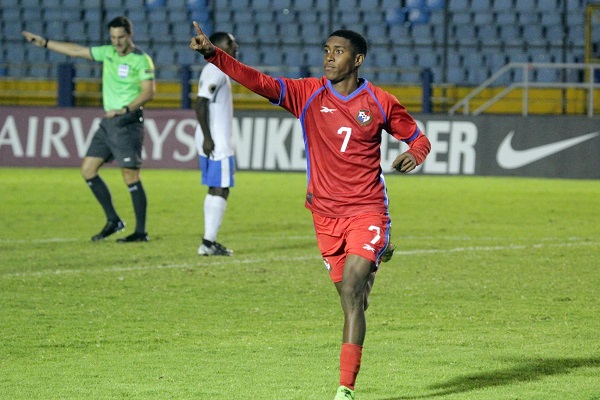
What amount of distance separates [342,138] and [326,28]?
20821mm

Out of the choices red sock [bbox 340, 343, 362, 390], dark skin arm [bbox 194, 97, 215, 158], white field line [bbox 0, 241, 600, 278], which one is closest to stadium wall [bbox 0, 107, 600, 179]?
white field line [bbox 0, 241, 600, 278]

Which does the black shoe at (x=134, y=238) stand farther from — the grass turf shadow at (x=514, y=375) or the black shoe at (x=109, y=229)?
the grass turf shadow at (x=514, y=375)

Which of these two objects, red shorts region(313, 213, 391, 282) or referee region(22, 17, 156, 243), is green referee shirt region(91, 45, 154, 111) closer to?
referee region(22, 17, 156, 243)

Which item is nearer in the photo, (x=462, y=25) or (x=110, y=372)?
(x=110, y=372)

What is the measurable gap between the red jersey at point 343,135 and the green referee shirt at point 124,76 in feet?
19.9

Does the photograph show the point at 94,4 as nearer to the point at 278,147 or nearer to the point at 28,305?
the point at 278,147

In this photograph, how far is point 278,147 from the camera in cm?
2138

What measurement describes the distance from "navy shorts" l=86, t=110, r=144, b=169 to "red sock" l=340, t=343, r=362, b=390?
6711 mm

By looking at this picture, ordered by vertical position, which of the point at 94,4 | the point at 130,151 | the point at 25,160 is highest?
the point at 94,4

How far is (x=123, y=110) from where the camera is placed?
11422 mm

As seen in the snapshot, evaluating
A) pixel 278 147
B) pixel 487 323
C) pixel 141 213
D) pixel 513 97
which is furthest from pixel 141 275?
pixel 513 97

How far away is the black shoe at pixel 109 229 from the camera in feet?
38.2

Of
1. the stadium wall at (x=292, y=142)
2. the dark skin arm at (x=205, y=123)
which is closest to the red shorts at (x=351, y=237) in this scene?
the dark skin arm at (x=205, y=123)

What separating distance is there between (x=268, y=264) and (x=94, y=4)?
17622 millimetres
